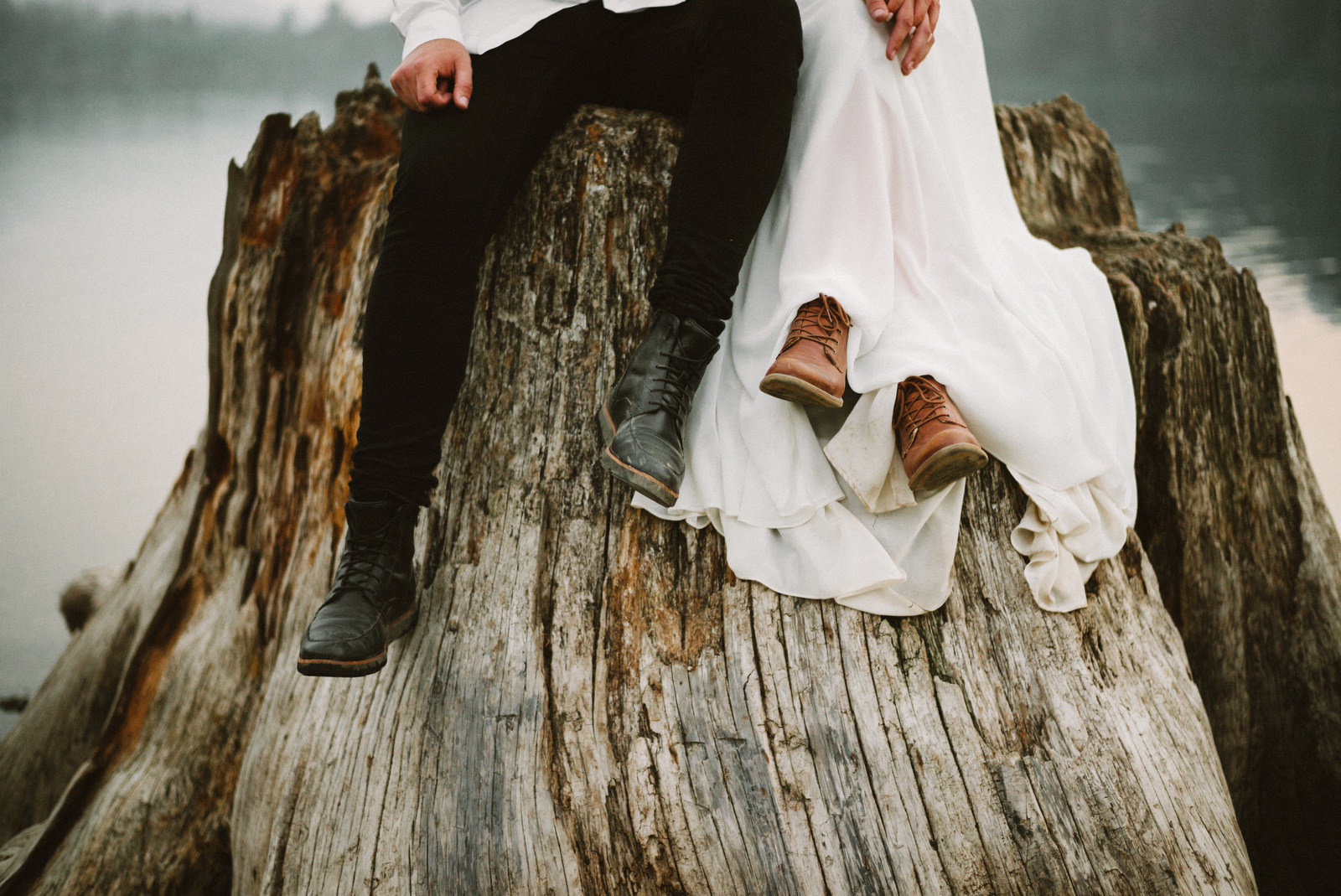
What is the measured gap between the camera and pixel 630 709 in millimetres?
1072

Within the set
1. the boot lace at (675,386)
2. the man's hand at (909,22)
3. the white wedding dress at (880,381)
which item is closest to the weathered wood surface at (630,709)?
the white wedding dress at (880,381)

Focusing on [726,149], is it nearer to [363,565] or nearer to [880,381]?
[880,381]

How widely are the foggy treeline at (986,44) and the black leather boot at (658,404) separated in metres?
3.36

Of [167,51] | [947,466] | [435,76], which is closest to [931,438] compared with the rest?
[947,466]

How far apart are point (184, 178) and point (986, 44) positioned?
4001mm

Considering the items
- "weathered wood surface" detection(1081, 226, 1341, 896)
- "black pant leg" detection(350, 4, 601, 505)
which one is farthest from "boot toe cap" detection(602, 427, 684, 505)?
"weathered wood surface" detection(1081, 226, 1341, 896)

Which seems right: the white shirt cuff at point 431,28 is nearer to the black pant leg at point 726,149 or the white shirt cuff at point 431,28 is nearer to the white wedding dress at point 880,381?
the black pant leg at point 726,149

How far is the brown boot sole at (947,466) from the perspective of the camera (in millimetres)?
939

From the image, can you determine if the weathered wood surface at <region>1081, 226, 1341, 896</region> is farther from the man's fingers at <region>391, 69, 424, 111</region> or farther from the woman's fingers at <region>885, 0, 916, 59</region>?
the man's fingers at <region>391, 69, 424, 111</region>

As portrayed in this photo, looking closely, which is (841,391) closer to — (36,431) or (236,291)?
(236,291)

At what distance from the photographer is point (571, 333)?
1268mm

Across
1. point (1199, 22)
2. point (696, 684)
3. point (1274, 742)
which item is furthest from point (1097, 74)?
point (696, 684)

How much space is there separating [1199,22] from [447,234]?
3.88 metres

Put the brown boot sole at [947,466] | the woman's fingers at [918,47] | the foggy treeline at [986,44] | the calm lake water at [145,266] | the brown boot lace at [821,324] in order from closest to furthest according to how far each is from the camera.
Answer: the brown boot sole at [947,466] < the brown boot lace at [821,324] < the woman's fingers at [918,47] < the calm lake water at [145,266] < the foggy treeline at [986,44]
